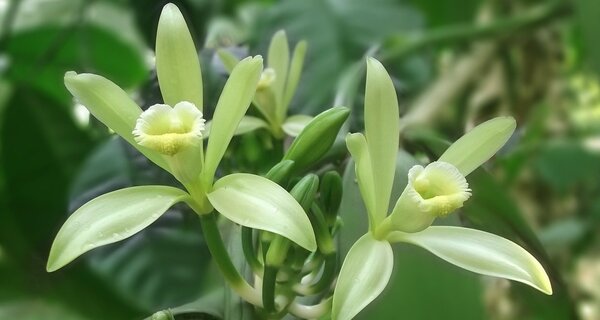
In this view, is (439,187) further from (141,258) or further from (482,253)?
(141,258)

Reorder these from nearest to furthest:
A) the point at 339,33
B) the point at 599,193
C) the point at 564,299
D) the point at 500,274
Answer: the point at 500,274 → the point at 564,299 → the point at 339,33 → the point at 599,193

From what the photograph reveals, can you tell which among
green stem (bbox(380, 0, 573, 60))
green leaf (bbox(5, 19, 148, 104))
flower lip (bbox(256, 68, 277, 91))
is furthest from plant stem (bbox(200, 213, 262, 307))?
green leaf (bbox(5, 19, 148, 104))

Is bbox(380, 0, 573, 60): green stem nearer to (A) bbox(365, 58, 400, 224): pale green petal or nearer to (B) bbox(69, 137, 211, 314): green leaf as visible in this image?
(B) bbox(69, 137, 211, 314): green leaf

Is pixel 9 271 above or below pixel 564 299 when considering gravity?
below

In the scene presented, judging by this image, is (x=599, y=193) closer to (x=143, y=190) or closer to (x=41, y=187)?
(x=41, y=187)

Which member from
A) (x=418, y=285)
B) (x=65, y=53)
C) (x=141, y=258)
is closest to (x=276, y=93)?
(x=418, y=285)

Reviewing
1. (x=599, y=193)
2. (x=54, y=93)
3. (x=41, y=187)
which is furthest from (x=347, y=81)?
(x=599, y=193)

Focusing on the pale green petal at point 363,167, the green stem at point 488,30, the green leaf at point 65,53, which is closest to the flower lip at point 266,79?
the pale green petal at point 363,167

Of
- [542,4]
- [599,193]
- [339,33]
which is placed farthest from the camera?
[599,193]
